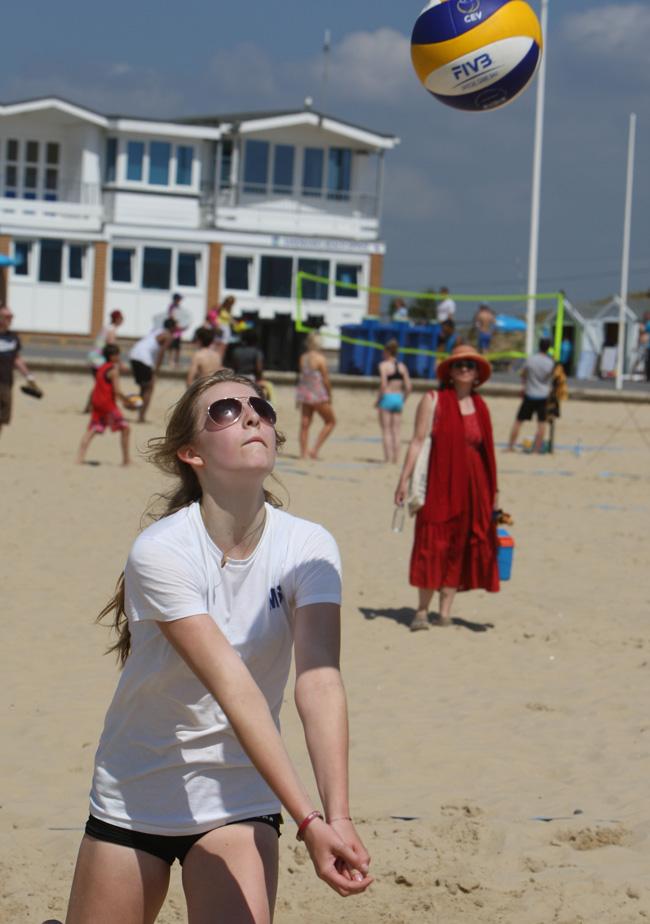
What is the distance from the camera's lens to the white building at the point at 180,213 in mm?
38531

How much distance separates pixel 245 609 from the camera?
269 centimetres

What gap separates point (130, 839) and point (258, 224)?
3823 cm

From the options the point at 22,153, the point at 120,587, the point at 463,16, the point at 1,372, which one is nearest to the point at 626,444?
the point at 1,372

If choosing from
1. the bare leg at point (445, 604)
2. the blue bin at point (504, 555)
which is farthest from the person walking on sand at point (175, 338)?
the bare leg at point (445, 604)

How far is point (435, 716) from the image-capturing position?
20.0 ft

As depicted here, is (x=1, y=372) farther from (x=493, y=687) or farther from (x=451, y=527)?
(x=493, y=687)

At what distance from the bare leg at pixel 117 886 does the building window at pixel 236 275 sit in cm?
3754

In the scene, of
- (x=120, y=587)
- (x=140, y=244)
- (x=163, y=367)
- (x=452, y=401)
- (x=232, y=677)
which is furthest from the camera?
(x=140, y=244)

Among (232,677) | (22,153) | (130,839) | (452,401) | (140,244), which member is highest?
(22,153)

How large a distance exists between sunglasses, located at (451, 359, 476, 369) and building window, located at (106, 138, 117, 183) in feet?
111

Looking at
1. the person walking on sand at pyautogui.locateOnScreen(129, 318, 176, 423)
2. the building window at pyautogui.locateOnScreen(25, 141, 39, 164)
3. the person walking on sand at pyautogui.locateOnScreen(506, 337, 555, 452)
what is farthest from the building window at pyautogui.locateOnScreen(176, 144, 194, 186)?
the person walking on sand at pyautogui.locateOnScreen(506, 337, 555, 452)

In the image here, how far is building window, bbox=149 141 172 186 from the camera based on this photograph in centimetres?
3993

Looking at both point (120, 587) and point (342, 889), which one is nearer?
point (342, 889)

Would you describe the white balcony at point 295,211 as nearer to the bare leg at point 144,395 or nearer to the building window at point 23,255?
the building window at point 23,255
